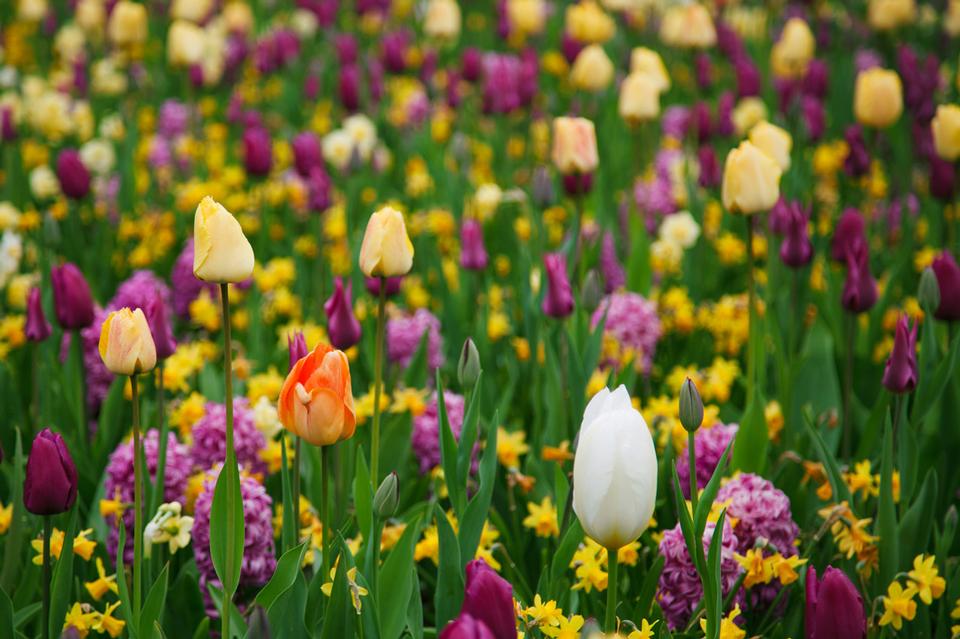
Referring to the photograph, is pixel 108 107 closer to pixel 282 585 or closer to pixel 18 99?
pixel 18 99

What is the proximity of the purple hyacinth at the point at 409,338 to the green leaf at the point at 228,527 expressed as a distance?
1.12 m

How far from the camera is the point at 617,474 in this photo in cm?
125

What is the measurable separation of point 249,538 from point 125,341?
0.41 meters

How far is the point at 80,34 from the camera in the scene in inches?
243

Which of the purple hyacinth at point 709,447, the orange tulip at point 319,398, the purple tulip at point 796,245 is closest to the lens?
the orange tulip at point 319,398

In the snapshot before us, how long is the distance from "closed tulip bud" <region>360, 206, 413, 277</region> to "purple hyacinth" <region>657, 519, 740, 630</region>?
0.58m

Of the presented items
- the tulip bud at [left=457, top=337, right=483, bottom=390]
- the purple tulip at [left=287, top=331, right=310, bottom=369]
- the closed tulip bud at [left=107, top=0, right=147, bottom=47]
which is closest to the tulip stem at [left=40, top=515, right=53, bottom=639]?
the purple tulip at [left=287, top=331, right=310, bottom=369]

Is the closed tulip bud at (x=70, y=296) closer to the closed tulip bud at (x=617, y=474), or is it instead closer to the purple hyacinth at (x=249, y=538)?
the purple hyacinth at (x=249, y=538)

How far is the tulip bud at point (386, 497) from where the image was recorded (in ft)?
4.89

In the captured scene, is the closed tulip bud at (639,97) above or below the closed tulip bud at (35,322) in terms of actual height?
above

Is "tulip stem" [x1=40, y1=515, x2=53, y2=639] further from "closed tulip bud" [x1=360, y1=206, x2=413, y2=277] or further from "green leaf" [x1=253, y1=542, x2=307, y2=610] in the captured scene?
"closed tulip bud" [x1=360, y1=206, x2=413, y2=277]

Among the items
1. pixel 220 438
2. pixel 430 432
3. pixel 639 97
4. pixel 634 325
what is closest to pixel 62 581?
pixel 220 438

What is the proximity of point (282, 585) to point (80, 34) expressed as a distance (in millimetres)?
5436

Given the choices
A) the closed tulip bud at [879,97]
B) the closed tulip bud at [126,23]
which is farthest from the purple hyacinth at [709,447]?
the closed tulip bud at [126,23]
